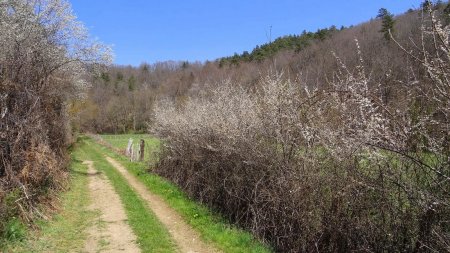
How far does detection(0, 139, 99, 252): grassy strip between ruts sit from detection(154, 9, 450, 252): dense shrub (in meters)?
3.82

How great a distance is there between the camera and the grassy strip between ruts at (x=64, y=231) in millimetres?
8625

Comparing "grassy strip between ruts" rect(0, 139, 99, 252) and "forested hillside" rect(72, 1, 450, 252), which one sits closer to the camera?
"forested hillside" rect(72, 1, 450, 252)

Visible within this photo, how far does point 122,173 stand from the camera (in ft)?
→ 68.0

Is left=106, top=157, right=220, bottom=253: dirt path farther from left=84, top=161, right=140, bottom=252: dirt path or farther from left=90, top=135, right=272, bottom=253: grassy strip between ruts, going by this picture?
left=84, top=161, right=140, bottom=252: dirt path

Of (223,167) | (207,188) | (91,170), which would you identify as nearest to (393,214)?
(223,167)

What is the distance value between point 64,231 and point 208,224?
3345 millimetres

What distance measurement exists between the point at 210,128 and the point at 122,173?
8.63m

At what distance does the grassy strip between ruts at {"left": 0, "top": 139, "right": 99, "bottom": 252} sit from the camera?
8.62 meters

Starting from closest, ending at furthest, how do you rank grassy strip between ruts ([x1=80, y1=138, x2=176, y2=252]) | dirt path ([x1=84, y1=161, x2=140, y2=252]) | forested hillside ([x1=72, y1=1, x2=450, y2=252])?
forested hillside ([x1=72, y1=1, x2=450, y2=252]) < dirt path ([x1=84, y1=161, x2=140, y2=252]) < grassy strip between ruts ([x1=80, y1=138, x2=176, y2=252])

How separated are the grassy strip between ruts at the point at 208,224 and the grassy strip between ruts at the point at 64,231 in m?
2.46

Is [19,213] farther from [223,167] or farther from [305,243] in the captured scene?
[305,243]

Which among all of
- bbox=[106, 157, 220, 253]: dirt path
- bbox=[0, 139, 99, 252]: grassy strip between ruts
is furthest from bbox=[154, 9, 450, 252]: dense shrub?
bbox=[0, 139, 99, 252]: grassy strip between ruts

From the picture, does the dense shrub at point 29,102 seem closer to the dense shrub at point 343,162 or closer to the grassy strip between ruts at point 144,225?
the grassy strip between ruts at point 144,225

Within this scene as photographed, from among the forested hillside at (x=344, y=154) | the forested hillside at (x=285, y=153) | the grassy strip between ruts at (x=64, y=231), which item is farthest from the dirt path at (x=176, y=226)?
the grassy strip between ruts at (x=64, y=231)
